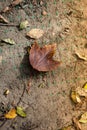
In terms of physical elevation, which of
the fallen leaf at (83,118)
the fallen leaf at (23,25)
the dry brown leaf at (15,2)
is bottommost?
the fallen leaf at (83,118)

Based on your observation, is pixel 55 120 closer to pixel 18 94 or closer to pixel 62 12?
pixel 18 94

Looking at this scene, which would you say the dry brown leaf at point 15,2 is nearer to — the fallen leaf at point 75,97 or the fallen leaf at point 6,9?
the fallen leaf at point 6,9

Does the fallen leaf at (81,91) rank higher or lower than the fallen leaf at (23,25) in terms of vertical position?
lower

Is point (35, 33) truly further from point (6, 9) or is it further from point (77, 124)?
point (77, 124)

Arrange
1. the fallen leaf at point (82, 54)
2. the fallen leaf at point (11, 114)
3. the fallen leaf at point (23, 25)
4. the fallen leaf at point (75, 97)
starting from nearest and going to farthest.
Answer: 1. the fallen leaf at point (11, 114)
2. the fallen leaf at point (75, 97)
3. the fallen leaf at point (82, 54)
4. the fallen leaf at point (23, 25)

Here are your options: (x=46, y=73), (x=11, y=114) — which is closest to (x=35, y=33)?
(x=46, y=73)

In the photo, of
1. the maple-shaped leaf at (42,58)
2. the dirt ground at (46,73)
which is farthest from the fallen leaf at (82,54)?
the maple-shaped leaf at (42,58)

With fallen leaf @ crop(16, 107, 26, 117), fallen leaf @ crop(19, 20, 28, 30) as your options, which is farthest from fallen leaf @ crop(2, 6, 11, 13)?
fallen leaf @ crop(16, 107, 26, 117)
